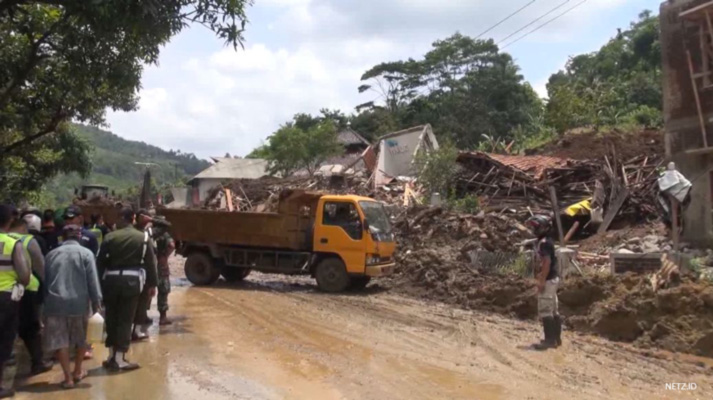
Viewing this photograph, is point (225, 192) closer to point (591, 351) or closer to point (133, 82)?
point (133, 82)

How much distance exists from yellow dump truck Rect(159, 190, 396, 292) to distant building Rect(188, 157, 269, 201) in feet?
138

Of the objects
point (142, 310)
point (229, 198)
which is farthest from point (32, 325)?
point (229, 198)

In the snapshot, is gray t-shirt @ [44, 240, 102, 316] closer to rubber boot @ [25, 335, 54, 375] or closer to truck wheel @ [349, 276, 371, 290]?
rubber boot @ [25, 335, 54, 375]

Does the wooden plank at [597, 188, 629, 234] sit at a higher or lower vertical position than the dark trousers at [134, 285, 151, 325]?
higher

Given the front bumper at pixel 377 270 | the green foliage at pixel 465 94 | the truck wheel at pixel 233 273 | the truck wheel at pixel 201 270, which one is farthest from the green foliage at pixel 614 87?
the truck wheel at pixel 201 270

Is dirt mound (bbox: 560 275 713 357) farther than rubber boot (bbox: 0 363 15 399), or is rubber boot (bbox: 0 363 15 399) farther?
dirt mound (bbox: 560 275 713 357)

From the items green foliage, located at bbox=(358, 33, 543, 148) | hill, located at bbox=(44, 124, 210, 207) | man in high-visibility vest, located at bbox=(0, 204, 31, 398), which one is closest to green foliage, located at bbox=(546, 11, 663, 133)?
green foliage, located at bbox=(358, 33, 543, 148)

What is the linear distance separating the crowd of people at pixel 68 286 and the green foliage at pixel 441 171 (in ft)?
52.7

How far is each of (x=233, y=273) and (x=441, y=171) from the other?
369 inches

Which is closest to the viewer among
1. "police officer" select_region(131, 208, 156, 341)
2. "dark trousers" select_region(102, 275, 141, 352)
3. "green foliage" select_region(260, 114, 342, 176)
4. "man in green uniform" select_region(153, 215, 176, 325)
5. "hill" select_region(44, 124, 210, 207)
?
"dark trousers" select_region(102, 275, 141, 352)

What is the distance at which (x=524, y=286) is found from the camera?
12648mm

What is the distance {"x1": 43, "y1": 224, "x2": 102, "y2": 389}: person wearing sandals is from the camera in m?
6.68

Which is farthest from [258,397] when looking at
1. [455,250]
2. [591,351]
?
[455,250]

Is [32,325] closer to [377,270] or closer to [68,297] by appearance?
[68,297]
